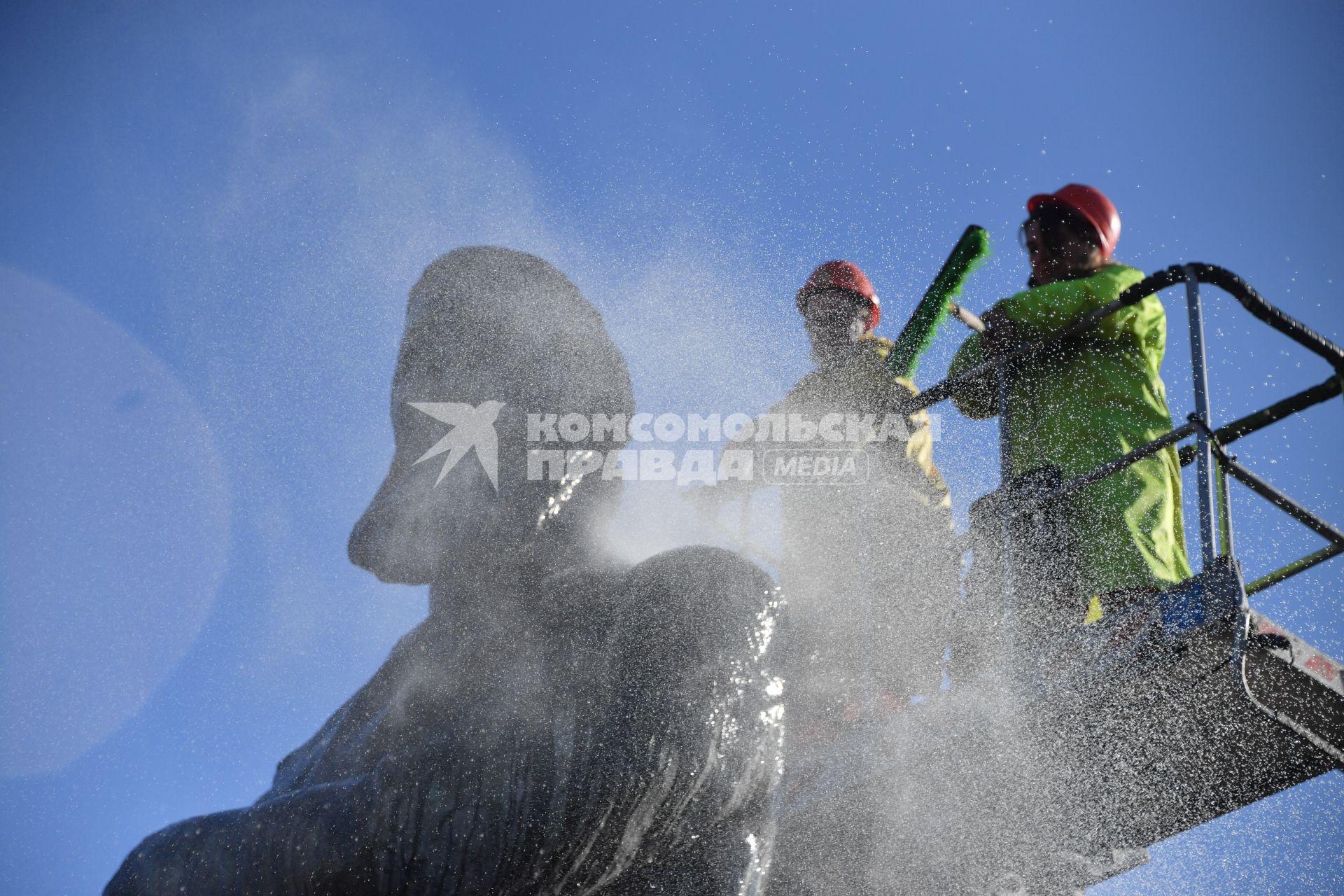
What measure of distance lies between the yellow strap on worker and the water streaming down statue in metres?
1.77

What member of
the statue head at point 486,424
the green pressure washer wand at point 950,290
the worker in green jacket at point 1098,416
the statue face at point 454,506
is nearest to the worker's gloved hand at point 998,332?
the worker in green jacket at point 1098,416

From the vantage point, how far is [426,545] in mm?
2973

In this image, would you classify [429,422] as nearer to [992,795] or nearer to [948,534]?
[992,795]

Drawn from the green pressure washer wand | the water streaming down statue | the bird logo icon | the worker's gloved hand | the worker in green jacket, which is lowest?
the water streaming down statue

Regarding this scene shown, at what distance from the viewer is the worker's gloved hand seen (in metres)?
4.50

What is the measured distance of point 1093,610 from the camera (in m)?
4.05

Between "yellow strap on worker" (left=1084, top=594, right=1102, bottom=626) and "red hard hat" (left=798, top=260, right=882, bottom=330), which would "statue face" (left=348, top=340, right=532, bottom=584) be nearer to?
"yellow strap on worker" (left=1084, top=594, right=1102, bottom=626)

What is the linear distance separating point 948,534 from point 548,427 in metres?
2.68

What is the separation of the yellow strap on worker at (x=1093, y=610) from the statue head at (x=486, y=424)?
179 centimetres

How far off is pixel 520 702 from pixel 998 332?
2667 mm

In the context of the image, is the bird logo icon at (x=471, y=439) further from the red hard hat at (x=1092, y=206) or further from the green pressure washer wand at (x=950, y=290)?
the red hard hat at (x=1092, y=206)

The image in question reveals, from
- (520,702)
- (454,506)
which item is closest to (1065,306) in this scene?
(454,506)

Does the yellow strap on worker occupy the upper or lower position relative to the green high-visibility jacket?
lower

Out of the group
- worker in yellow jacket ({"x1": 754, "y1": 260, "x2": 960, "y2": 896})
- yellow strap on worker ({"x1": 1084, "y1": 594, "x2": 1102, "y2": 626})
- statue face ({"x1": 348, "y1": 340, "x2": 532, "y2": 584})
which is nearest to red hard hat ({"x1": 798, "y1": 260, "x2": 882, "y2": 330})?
worker in yellow jacket ({"x1": 754, "y1": 260, "x2": 960, "y2": 896})
